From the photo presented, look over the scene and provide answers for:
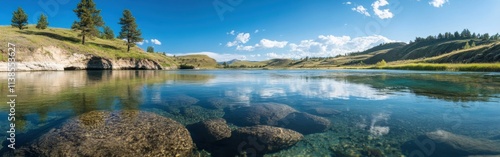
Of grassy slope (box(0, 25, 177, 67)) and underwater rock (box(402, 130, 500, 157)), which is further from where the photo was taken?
grassy slope (box(0, 25, 177, 67))

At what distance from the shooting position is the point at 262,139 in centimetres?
1076

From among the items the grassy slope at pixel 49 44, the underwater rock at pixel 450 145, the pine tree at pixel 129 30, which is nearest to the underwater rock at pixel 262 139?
the underwater rock at pixel 450 145

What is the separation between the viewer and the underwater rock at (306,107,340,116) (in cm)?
1580

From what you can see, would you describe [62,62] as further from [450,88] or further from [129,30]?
[450,88]

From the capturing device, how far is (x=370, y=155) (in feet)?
30.2

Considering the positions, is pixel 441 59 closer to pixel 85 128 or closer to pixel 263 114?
pixel 263 114

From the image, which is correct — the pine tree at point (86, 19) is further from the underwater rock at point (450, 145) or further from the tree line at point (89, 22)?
the underwater rock at point (450, 145)

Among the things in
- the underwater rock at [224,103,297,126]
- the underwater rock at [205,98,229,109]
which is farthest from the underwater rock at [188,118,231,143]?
the underwater rock at [205,98,229,109]

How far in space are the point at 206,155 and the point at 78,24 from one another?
102197 millimetres

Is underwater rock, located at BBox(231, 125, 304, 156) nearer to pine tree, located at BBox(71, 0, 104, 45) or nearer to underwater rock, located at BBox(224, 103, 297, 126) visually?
underwater rock, located at BBox(224, 103, 297, 126)

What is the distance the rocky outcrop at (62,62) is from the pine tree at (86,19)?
11.2m

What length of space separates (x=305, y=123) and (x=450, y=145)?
6.23 meters

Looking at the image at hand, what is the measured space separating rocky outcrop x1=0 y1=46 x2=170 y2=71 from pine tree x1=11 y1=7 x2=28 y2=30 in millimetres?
40166

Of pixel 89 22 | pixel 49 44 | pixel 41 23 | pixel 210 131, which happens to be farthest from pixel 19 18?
pixel 210 131
